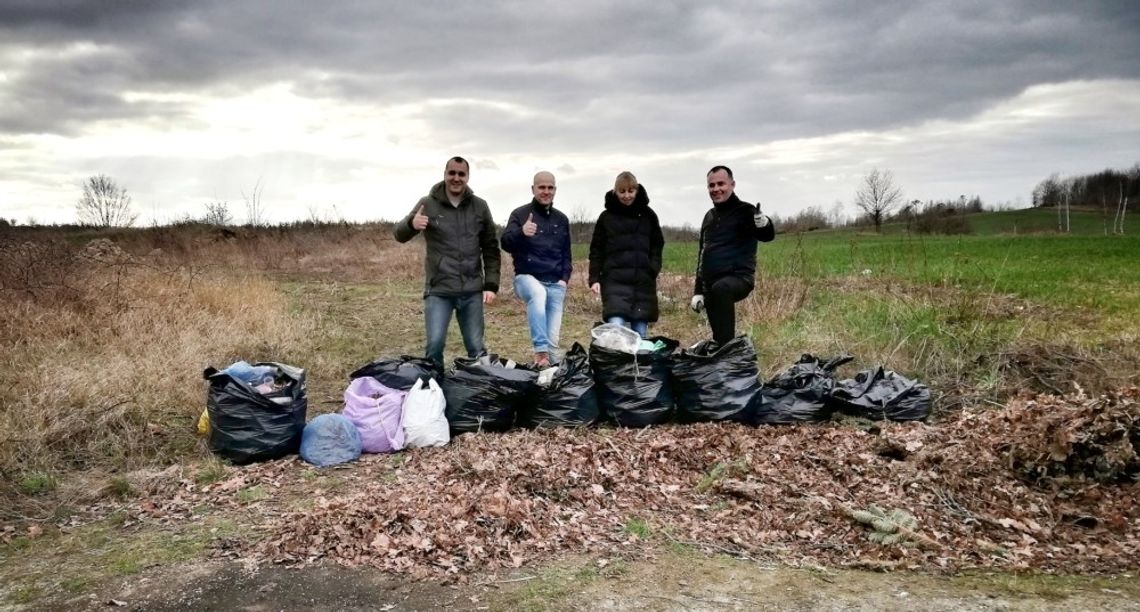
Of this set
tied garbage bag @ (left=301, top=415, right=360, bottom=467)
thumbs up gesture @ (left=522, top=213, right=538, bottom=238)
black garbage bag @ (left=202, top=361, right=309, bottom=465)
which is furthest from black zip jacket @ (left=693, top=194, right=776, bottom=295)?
black garbage bag @ (left=202, top=361, right=309, bottom=465)

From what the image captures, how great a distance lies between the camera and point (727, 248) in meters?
6.51

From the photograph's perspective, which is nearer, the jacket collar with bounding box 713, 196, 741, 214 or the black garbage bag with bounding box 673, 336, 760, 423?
the black garbage bag with bounding box 673, 336, 760, 423

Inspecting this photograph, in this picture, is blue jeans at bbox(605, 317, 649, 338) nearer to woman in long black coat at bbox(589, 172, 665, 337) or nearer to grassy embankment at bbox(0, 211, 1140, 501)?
woman in long black coat at bbox(589, 172, 665, 337)

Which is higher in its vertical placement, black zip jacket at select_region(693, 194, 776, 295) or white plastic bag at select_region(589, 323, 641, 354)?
black zip jacket at select_region(693, 194, 776, 295)

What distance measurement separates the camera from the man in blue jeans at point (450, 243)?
250 inches

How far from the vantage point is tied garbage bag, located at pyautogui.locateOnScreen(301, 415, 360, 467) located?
5.27 meters

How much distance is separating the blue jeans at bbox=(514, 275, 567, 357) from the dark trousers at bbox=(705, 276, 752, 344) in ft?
3.87

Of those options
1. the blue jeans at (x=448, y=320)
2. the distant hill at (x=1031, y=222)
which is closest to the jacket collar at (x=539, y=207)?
the blue jeans at (x=448, y=320)

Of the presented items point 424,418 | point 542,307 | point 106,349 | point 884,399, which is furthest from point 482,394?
point 106,349

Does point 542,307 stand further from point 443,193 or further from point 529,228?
point 443,193

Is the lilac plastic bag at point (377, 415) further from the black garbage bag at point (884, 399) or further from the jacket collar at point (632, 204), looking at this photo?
the black garbage bag at point (884, 399)

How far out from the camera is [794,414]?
19.7 ft

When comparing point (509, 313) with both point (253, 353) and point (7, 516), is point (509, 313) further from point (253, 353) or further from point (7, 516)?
point (7, 516)

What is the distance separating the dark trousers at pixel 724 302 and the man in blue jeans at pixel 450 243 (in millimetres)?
1702
